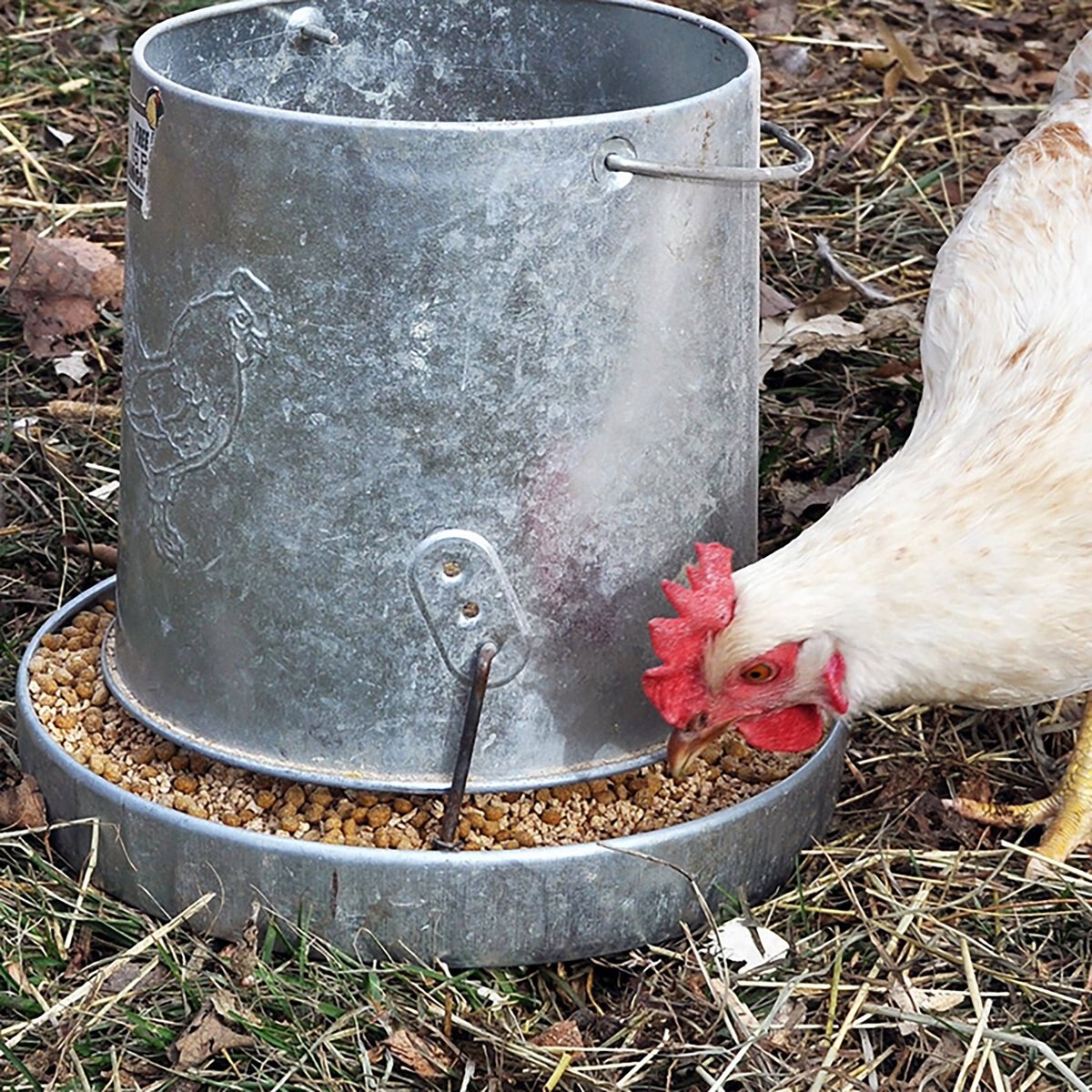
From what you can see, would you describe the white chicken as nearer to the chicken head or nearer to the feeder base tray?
the chicken head

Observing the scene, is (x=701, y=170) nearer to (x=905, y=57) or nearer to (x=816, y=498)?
(x=816, y=498)

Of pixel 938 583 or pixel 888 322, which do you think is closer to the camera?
pixel 938 583

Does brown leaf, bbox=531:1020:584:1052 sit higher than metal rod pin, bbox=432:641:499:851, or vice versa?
metal rod pin, bbox=432:641:499:851

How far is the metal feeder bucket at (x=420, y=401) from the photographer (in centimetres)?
199

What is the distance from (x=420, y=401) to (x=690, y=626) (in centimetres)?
43

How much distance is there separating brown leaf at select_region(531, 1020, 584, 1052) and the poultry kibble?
0.24 meters

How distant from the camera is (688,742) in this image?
2217mm

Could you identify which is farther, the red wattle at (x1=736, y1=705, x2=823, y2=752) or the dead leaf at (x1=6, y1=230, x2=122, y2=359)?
the dead leaf at (x1=6, y1=230, x2=122, y2=359)

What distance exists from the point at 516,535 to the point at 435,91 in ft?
2.47

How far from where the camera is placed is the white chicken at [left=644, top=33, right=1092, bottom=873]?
213 cm

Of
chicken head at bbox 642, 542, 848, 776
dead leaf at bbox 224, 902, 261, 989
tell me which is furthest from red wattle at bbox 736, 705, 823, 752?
dead leaf at bbox 224, 902, 261, 989

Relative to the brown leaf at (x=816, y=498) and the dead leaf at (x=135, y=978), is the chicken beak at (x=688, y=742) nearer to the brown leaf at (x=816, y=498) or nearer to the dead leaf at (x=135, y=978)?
the dead leaf at (x=135, y=978)

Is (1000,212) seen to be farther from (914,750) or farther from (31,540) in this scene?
(31,540)

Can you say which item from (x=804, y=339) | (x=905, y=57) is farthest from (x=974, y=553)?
(x=905, y=57)
